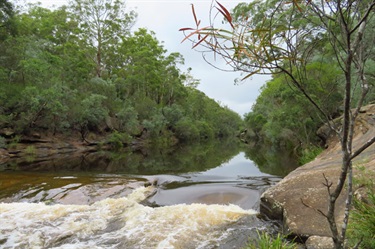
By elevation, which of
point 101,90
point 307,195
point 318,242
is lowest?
point 318,242

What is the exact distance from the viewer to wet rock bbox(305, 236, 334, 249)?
157 inches

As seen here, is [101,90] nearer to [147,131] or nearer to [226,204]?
[147,131]

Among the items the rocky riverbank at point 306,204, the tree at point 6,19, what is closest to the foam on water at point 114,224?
the rocky riverbank at point 306,204

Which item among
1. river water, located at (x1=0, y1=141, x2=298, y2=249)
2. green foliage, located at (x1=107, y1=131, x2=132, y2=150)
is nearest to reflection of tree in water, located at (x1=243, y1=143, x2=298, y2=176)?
river water, located at (x1=0, y1=141, x2=298, y2=249)

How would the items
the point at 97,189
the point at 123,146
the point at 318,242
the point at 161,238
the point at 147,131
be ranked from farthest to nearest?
the point at 147,131, the point at 123,146, the point at 97,189, the point at 161,238, the point at 318,242

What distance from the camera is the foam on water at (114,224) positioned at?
17.1ft

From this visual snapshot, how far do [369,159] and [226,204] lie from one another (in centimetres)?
366

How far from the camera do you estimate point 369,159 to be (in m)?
6.16

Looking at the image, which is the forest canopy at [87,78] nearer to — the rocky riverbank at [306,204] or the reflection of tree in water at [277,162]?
the reflection of tree in water at [277,162]

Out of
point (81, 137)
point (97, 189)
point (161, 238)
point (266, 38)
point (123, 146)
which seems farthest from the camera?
point (123, 146)

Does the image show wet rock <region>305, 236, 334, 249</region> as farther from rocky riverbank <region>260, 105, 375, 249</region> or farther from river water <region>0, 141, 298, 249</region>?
river water <region>0, 141, 298, 249</region>

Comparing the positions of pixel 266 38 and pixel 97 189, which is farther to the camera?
pixel 97 189

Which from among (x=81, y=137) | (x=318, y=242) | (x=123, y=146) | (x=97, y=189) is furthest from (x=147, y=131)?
(x=318, y=242)

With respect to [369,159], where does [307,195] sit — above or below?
below
